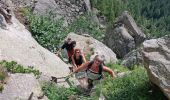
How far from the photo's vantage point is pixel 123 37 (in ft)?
110

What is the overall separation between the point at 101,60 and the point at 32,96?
118 inches

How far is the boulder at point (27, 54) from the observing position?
18016 millimetres

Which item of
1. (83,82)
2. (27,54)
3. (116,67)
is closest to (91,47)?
(116,67)

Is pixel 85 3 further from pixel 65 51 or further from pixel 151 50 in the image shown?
pixel 151 50

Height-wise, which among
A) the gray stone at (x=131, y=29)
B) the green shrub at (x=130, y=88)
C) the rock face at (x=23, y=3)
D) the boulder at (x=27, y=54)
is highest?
the rock face at (x=23, y=3)

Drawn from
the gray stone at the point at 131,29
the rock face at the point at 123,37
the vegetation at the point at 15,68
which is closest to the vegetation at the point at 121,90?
the vegetation at the point at 15,68

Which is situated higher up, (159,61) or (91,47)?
(91,47)

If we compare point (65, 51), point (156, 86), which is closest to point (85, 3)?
point (65, 51)

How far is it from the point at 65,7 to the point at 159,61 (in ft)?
82.3

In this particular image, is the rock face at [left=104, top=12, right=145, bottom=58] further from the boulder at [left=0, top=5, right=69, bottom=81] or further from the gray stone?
the boulder at [left=0, top=5, right=69, bottom=81]

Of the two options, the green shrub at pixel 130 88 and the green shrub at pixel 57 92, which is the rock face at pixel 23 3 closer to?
the green shrub at pixel 57 92

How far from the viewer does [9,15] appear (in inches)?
859

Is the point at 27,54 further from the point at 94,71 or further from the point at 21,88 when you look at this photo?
the point at 21,88

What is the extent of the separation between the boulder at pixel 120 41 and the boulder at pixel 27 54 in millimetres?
12419
